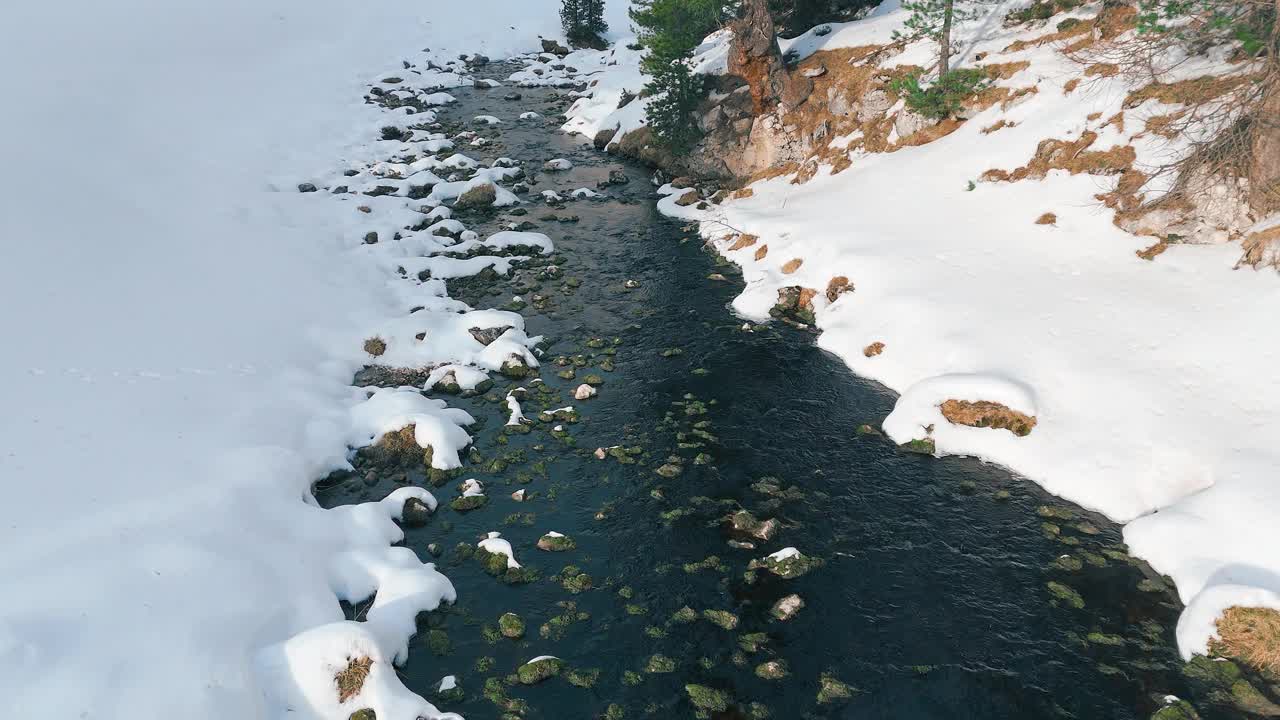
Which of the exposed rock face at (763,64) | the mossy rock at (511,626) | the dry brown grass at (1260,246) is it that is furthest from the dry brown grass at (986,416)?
the exposed rock face at (763,64)

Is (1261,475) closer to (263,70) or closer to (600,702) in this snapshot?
(600,702)

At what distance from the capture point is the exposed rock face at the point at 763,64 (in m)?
36.8

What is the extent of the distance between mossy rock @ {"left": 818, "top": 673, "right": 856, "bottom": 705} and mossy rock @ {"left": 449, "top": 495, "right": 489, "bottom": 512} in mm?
9011

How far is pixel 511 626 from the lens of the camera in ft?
46.1

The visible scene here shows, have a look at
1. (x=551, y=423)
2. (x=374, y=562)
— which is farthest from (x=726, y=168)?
(x=374, y=562)

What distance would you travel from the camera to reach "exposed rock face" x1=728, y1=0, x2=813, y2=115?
36844 mm

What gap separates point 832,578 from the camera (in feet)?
49.3

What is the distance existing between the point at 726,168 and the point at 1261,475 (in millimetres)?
28896

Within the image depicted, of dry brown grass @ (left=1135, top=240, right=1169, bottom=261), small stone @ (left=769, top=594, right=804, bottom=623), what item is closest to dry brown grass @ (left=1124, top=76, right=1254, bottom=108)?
dry brown grass @ (left=1135, top=240, right=1169, bottom=261)

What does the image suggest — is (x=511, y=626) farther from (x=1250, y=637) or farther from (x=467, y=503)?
(x=1250, y=637)

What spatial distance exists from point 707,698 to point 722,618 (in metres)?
1.85

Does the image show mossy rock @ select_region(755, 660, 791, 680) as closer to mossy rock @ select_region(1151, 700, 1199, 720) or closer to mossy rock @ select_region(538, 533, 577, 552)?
mossy rock @ select_region(538, 533, 577, 552)

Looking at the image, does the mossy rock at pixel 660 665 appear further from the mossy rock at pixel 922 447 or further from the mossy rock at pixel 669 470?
the mossy rock at pixel 922 447

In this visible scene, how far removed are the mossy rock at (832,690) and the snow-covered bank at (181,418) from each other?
6906 millimetres
